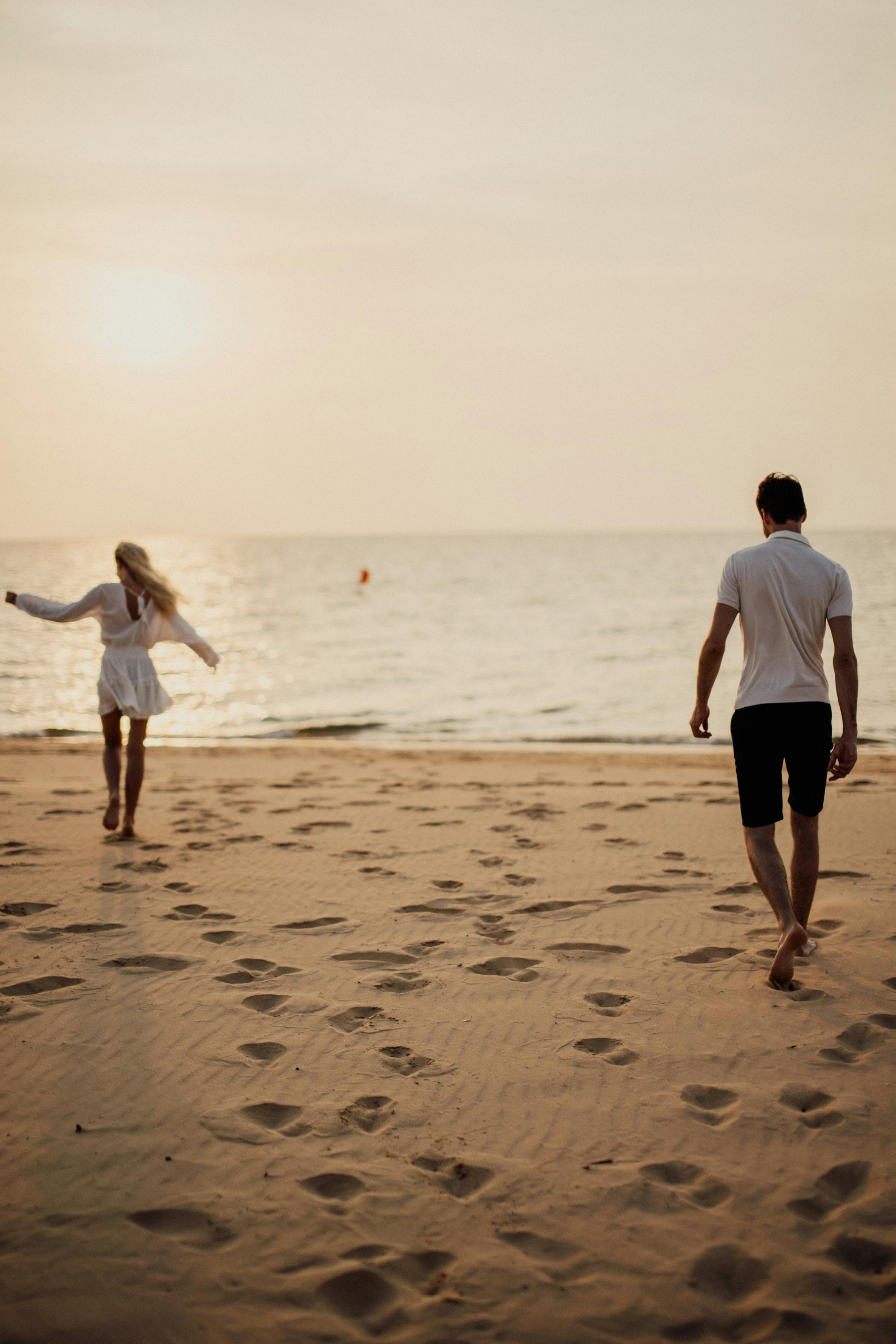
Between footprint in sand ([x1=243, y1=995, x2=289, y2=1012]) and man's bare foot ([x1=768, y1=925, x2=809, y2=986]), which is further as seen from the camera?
man's bare foot ([x1=768, y1=925, x2=809, y2=986])

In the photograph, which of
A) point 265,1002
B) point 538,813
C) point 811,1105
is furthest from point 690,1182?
point 538,813

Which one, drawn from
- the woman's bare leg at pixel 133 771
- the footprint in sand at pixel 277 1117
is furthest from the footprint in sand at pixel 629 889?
the woman's bare leg at pixel 133 771

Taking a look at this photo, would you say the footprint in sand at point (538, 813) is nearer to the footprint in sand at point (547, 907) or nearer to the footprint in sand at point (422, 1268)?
the footprint in sand at point (547, 907)

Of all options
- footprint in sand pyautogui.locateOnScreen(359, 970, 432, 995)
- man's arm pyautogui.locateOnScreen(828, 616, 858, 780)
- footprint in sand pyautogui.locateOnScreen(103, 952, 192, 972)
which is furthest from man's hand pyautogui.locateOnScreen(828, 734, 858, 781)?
footprint in sand pyautogui.locateOnScreen(103, 952, 192, 972)

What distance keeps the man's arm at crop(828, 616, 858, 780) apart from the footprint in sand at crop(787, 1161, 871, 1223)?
1523 mm

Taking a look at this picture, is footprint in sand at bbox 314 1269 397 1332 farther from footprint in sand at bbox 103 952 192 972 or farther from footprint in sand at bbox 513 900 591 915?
footprint in sand at bbox 513 900 591 915

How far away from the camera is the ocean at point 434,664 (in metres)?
14.0

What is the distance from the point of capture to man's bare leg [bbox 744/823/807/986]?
3.75m

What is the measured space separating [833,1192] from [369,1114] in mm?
1312

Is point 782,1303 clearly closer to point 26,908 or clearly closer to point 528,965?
point 528,965

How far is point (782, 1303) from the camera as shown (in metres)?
2.16

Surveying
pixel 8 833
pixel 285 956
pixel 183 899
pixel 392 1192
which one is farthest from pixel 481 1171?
pixel 8 833

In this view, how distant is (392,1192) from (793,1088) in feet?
4.37

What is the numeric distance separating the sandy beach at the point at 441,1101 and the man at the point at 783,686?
60 centimetres
